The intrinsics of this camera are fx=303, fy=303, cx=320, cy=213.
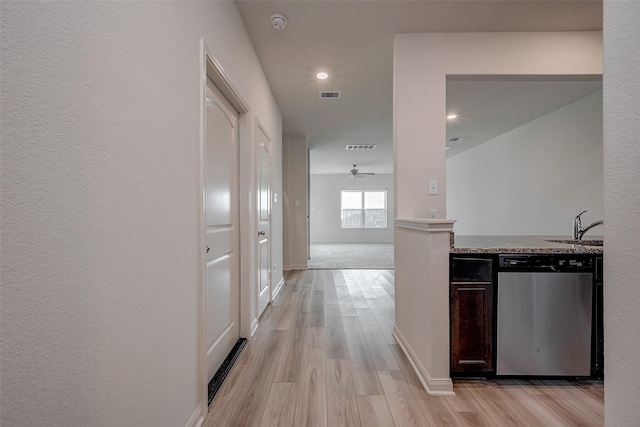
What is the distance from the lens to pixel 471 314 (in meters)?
1.97

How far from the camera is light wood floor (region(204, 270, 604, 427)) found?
5.33 ft

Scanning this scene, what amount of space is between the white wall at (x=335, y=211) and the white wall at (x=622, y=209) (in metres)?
10.8

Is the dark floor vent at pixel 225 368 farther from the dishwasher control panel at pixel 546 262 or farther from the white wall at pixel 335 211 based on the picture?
the white wall at pixel 335 211

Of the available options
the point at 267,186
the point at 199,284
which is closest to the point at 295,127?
the point at 267,186

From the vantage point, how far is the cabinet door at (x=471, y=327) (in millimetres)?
1961

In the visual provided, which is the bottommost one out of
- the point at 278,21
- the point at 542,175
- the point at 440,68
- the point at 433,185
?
the point at 433,185

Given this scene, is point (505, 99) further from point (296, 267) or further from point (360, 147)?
point (296, 267)

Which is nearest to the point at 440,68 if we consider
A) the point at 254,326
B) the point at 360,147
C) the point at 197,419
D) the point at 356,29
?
the point at 356,29

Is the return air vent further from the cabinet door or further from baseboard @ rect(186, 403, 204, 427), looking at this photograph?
baseboard @ rect(186, 403, 204, 427)

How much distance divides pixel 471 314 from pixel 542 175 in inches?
161

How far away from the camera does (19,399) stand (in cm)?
63

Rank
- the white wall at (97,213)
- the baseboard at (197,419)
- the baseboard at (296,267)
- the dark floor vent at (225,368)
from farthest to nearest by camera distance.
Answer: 1. the baseboard at (296,267)
2. the dark floor vent at (225,368)
3. the baseboard at (197,419)
4. the white wall at (97,213)

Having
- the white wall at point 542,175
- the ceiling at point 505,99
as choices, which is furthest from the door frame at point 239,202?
the white wall at point 542,175

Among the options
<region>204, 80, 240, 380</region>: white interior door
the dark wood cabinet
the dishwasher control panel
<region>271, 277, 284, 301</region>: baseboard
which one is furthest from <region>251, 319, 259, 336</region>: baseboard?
the dishwasher control panel
